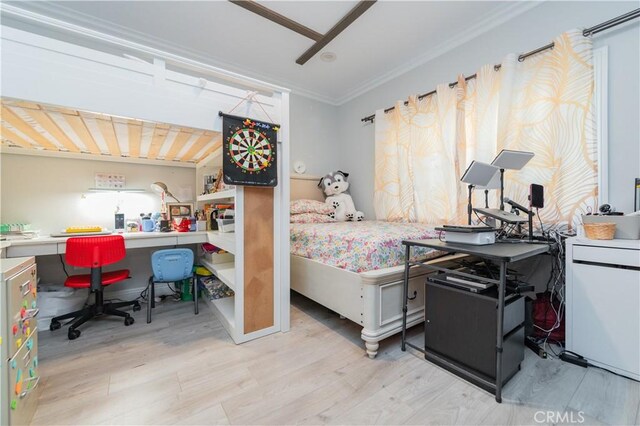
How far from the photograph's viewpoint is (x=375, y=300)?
1671 mm

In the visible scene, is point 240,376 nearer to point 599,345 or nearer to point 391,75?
point 599,345

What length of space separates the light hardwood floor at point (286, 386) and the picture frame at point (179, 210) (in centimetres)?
137

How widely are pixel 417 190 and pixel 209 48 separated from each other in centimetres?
285

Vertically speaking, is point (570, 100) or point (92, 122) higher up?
point (570, 100)

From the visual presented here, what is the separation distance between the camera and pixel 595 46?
195cm

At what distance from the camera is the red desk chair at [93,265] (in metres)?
2.01

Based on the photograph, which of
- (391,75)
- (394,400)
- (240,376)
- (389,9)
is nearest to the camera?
(394,400)

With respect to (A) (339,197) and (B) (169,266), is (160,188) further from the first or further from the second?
(A) (339,197)

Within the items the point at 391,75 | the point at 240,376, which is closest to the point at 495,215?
the point at 240,376

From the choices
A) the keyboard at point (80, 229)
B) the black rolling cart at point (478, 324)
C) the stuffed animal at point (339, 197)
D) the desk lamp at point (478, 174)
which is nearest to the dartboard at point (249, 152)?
the black rolling cart at point (478, 324)

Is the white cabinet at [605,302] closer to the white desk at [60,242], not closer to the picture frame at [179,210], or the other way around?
the white desk at [60,242]

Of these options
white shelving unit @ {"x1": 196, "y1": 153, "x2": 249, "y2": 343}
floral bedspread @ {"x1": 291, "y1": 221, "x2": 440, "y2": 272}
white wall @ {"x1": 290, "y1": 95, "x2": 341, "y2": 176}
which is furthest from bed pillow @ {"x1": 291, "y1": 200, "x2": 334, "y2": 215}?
white shelving unit @ {"x1": 196, "y1": 153, "x2": 249, "y2": 343}

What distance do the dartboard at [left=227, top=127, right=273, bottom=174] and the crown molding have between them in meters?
2.30

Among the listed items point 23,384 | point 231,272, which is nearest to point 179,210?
point 231,272
